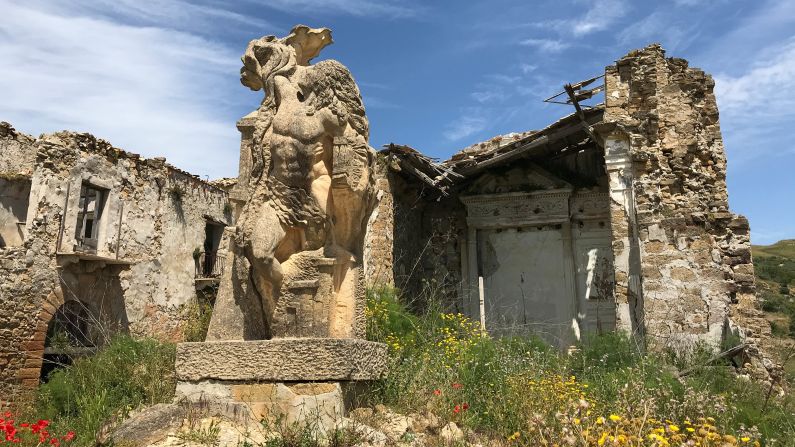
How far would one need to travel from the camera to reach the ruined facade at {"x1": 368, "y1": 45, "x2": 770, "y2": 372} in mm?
8875

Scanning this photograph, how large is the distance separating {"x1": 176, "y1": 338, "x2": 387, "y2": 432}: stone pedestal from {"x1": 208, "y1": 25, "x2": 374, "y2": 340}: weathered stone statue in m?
0.21

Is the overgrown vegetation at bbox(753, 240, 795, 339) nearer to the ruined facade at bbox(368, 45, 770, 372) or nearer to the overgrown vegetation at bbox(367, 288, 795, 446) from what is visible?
the ruined facade at bbox(368, 45, 770, 372)

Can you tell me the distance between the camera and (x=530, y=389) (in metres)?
4.32

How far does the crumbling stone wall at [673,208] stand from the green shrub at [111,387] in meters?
6.71

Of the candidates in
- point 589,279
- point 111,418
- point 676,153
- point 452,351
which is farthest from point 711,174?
point 111,418

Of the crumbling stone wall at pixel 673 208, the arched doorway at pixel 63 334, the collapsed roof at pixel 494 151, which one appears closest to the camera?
the crumbling stone wall at pixel 673 208

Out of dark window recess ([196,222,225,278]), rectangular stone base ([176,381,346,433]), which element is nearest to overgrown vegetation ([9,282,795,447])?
rectangular stone base ([176,381,346,433])

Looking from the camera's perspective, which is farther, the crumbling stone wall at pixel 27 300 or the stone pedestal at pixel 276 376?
the crumbling stone wall at pixel 27 300

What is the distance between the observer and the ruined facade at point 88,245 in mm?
11156

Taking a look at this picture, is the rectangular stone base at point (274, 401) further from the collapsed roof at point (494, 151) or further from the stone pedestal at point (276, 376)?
the collapsed roof at point (494, 151)

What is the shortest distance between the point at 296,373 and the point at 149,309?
1177 centimetres

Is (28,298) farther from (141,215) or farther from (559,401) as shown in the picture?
(559,401)

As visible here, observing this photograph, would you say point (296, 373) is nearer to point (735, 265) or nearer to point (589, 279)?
point (735, 265)

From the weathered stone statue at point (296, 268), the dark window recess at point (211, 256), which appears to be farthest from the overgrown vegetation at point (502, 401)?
the dark window recess at point (211, 256)
